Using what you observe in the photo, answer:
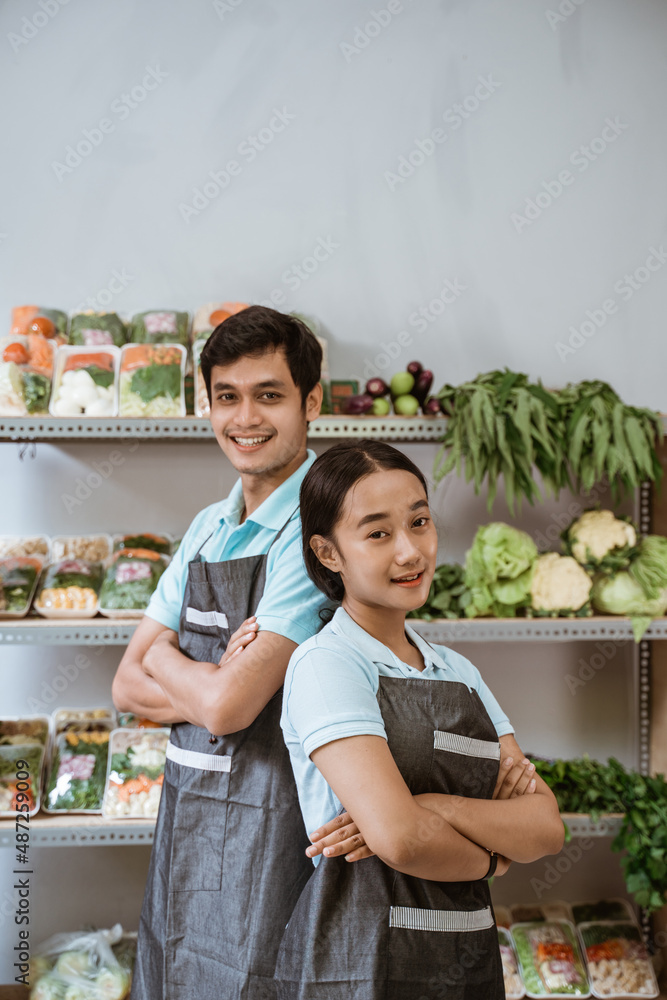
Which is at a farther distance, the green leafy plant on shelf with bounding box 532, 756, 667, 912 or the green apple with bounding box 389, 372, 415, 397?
the green apple with bounding box 389, 372, 415, 397

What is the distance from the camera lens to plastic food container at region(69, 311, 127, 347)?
8.25ft

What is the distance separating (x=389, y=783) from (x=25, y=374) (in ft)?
6.25

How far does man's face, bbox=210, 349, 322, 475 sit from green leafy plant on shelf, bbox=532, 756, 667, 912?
1.66 meters

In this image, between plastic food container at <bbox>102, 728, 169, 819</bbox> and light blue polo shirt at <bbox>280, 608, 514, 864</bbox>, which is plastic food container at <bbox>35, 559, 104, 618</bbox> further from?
light blue polo shirt at <bbox>280, 608, 514, 864</bbox>

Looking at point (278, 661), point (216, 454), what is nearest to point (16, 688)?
point (216, 454)

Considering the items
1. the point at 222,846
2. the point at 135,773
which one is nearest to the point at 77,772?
the point at 135,773

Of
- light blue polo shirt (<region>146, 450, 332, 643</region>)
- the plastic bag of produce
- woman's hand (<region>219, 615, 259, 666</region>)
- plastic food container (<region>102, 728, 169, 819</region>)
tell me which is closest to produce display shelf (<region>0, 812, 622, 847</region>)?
plastic food container (<region>102, 728, 169, 819</region>)

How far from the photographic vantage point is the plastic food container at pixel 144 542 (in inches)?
97.8

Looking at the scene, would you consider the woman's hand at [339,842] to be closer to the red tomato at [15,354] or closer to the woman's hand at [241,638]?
the woman's hand at [241,638]

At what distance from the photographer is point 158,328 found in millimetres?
2521

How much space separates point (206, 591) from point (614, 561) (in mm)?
1583

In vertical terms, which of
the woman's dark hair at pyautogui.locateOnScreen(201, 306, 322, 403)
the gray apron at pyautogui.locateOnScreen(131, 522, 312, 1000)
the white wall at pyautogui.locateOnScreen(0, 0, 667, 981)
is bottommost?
the gray apron at pyautogui.locateOnScreen(131, 522, 312, 1000)

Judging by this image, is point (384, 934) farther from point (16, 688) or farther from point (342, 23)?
point (342, 23)

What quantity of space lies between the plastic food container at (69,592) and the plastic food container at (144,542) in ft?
0.45
